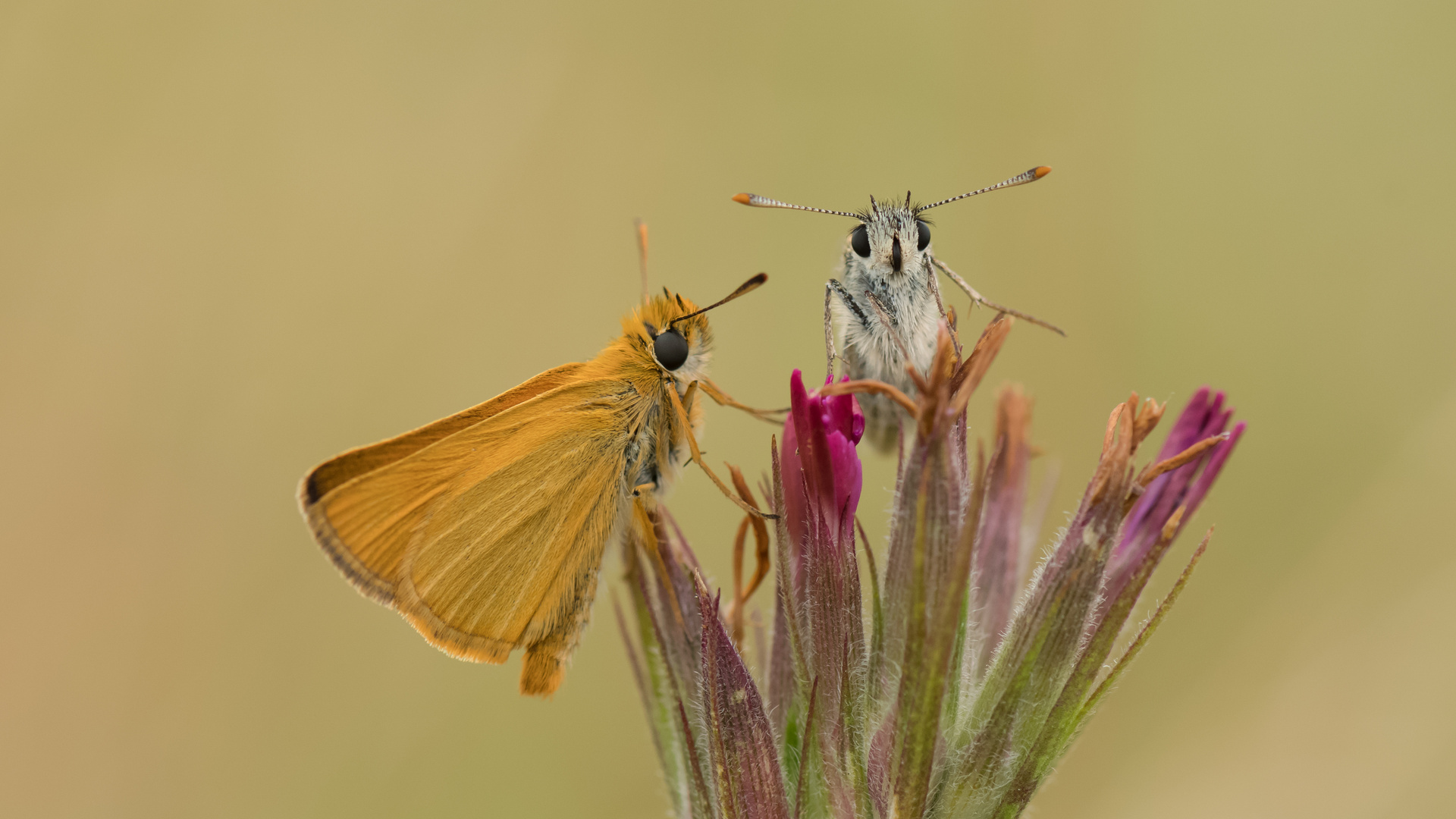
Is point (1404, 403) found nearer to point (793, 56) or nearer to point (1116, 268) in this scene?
point (1116, 268)

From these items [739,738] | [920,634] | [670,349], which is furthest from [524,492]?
[920,634]

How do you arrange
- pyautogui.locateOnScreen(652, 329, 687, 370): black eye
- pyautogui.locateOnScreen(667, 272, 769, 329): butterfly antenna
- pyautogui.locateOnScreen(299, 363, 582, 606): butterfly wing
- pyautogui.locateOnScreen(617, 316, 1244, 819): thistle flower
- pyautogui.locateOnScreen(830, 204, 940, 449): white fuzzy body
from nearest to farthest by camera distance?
pyautogui.locateOnScreen(617, 316, 1244, 819): thistle flower → pyautogui.locateOnScreen(830, 204, 940, 449): white fuzzy body → pyautogui.locateOnScreen(299, 363, 582, 606): butterfly wing → pyautogui.locateOnScreen(667, 272, 769, 329): butterfly antenna → pyautogui.locateOnScreen(652, 329, 687, 370): black eye

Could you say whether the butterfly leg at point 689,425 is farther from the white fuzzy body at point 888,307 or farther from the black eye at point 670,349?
the white fuzzy body at point 888,307

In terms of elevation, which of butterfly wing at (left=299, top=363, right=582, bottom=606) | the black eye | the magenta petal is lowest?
the magenta petal

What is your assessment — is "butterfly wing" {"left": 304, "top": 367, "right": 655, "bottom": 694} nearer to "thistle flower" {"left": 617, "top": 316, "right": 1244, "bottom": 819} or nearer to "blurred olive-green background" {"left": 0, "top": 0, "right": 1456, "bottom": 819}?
"thistle flower" {"left": 617, "top": 316, "right": 1244, "bottom": 819}

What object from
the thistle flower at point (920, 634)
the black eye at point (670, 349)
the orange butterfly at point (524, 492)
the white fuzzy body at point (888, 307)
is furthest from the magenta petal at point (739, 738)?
the black eye at point (670, 349)

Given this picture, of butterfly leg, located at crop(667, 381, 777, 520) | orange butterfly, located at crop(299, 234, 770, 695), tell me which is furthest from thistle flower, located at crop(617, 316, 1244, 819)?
orange butterfly, located at crop(299, 234, 770, 695)
